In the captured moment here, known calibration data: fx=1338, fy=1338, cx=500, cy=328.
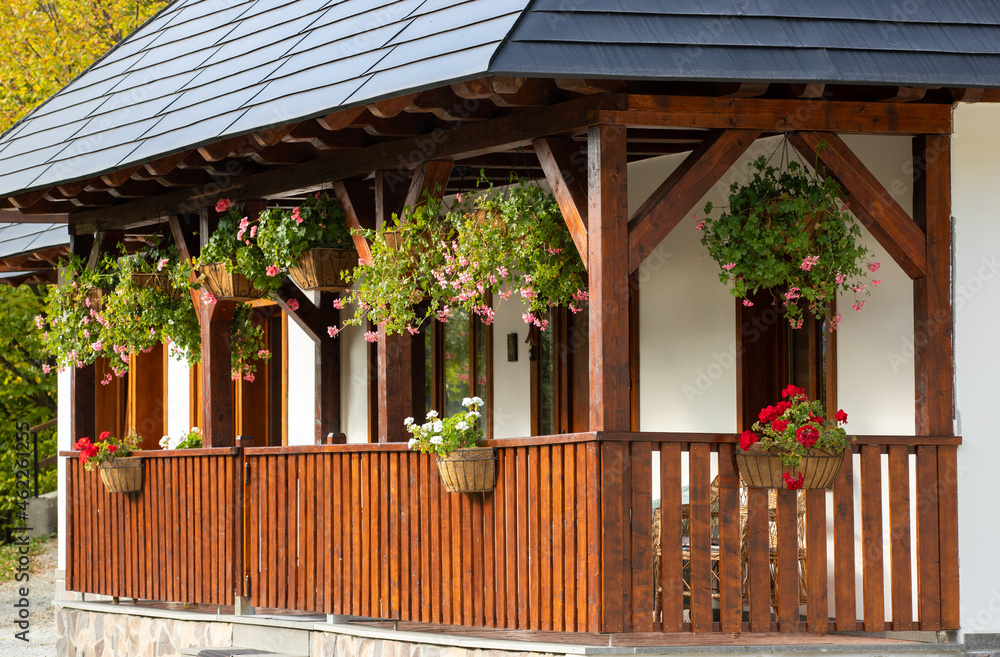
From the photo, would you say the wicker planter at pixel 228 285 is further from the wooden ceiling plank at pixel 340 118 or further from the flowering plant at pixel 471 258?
the wooden ceiling plank at pixel 340 118

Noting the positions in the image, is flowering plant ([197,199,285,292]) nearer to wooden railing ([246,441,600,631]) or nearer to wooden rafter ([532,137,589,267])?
wooden railing ([246,441,600,631])

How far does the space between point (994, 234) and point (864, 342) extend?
3.13ft

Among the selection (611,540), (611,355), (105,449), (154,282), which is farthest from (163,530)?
(611,355)

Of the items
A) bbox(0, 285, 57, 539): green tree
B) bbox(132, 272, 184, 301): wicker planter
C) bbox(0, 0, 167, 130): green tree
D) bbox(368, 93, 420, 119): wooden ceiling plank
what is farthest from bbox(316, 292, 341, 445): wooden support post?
bbox(0, 0, 167, 130): green tree

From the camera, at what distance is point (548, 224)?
697 cm

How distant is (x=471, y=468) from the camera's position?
6754 mm

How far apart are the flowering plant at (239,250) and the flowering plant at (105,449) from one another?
5.47 ft

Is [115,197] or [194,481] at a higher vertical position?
[115,197]

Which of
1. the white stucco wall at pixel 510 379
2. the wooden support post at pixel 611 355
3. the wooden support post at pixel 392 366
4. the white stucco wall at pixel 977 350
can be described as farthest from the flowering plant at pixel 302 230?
the white stucco wall at pixel 977 350

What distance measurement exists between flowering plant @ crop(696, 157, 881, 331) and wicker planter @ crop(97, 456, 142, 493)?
16.2 feet

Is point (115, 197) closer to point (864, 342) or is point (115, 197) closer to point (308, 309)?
point (308, 309)

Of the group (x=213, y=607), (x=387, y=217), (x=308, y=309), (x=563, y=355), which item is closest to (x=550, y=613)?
(x=387, y=217)

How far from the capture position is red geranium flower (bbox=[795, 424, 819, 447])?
6160mm

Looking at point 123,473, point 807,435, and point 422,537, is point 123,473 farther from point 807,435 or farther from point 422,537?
point 807,435
